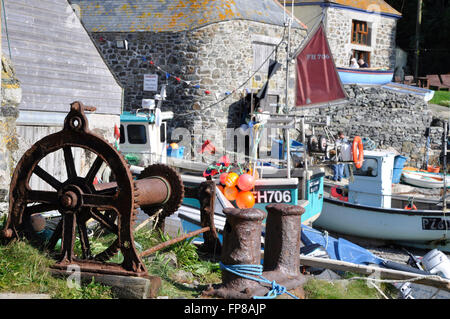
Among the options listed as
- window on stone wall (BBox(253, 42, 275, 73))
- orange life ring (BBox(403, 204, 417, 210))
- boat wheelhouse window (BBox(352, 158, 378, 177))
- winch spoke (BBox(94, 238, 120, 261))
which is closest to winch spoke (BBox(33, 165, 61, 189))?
winch spoke (BBox(94, 238, 120, 261))

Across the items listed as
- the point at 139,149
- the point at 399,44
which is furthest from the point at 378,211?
the point at 399,44

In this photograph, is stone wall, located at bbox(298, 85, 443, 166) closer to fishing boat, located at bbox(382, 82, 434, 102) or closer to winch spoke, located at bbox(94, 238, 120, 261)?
fishing boat, located at bbox(382, 82, 434, 102)

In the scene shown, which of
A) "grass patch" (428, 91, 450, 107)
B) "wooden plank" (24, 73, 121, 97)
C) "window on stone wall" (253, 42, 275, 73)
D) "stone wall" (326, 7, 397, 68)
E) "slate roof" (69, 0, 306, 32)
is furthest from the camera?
"grass patch" (428, 91, 450, 107)

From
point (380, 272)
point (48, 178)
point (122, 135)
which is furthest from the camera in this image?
point (122, 135)

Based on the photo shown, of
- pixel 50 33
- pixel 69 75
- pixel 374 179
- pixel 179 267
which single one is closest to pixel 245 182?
pixel 69 75

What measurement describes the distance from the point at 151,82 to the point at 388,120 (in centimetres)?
1093

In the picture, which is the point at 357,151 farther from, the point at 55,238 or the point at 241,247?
the point at 55,238

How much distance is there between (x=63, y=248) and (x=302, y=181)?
31.1 ft

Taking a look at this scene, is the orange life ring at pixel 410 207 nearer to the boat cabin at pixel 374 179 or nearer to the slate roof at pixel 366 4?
the boat cabin at pixel 374 179

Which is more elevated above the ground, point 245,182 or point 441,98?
point 441,98

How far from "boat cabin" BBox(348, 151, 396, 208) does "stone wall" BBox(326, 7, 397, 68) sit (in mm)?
13000

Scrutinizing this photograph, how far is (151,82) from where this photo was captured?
21.4 m

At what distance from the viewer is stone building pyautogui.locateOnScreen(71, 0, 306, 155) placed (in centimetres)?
2081

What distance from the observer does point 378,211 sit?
1541 centimetres
